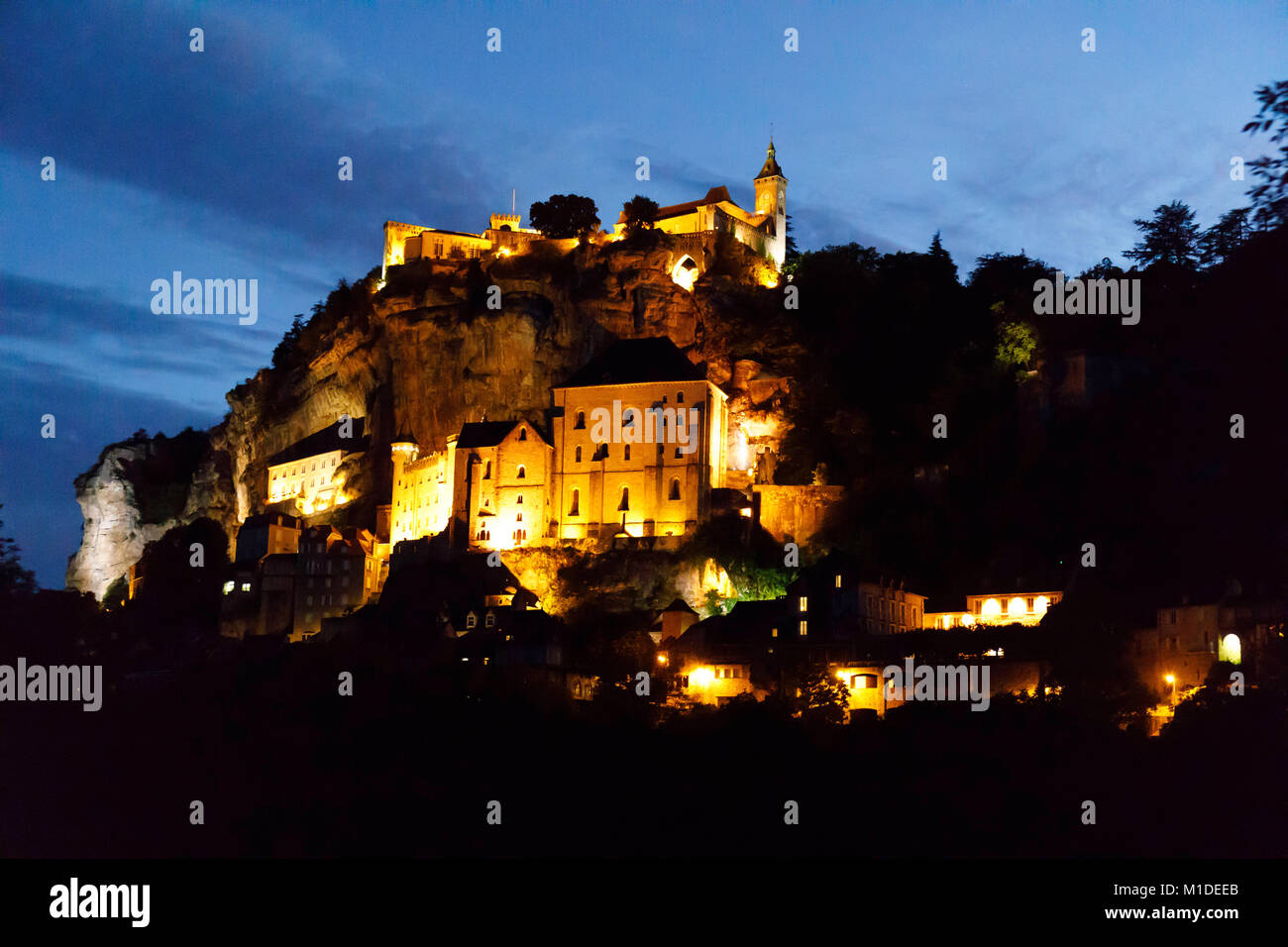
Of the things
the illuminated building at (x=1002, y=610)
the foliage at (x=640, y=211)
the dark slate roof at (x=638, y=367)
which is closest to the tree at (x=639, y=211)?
the foliage at (x=640, y=211)

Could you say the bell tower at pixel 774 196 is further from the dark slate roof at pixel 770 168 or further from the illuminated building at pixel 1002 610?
the illuminated building at pixel 1002 610

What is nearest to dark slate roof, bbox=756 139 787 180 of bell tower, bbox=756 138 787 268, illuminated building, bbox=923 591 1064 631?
bell tower, bbox=756 138 787 268

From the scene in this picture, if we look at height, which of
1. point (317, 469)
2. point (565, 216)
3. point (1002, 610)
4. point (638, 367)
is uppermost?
point (565, 216)

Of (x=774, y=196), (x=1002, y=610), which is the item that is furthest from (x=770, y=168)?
(x=1002, y=610)

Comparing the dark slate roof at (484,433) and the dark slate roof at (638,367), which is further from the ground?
the dark slate roof at (638,367)

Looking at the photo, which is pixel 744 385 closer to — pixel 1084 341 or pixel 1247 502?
pixel 1084 341

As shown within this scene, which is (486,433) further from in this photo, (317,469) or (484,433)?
(317,469)

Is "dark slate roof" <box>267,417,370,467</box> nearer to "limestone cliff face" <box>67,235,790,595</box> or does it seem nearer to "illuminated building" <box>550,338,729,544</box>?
"limestone cliff face" <box>67,235,790,595</box>
